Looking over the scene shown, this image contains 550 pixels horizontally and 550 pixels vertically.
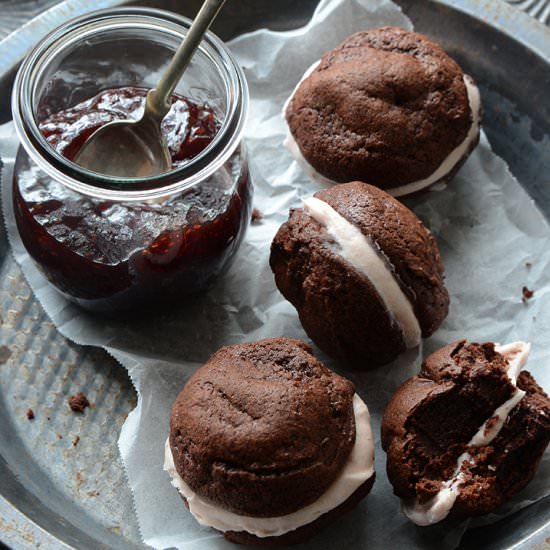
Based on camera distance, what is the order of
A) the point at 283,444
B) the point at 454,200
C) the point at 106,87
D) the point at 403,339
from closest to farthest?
the point at 283,444 → the point at 403,339 → the point at 106,87 → the point at 454,200

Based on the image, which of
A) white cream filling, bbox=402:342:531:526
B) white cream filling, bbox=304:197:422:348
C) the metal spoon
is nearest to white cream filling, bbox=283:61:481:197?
white cream filling, bbox=304:197:422:348

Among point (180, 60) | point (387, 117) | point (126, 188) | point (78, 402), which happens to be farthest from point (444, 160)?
point (78, 402)

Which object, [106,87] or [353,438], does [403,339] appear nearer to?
[353,438]

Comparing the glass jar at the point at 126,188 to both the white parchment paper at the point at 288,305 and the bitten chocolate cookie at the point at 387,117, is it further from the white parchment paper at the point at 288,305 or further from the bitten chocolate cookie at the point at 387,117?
the bitten chocolate cookie at the point at 387,117

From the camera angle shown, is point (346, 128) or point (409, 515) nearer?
point (409, 515)

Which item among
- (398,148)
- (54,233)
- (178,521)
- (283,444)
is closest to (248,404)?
(283,444)

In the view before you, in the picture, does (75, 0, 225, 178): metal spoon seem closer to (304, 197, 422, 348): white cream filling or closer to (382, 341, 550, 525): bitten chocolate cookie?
(304, 197, 422, 348): white cream filling

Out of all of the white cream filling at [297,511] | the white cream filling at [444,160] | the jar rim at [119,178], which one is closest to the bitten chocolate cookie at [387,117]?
the white cream filling at [444,160]
